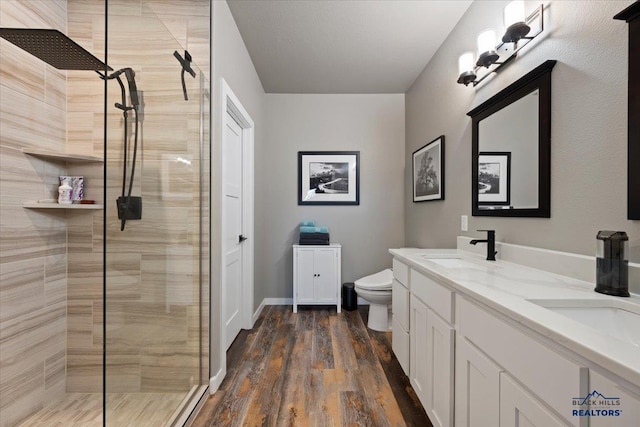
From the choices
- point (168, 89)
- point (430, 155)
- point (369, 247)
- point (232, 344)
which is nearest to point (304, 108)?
point (430, 155)

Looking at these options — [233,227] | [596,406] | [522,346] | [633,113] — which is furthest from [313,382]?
[633,113]

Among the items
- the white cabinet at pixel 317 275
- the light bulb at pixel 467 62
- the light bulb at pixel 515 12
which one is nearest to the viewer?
the light bulb at pixel 515 12

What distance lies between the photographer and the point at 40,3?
1619 mm

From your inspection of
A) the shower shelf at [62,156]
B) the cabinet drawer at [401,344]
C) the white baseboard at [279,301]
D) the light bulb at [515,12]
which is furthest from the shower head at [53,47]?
the white baseboard at [279,301]

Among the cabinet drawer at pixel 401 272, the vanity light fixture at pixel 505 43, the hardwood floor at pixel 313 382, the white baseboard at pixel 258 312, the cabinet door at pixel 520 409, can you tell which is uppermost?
the vanity light fixture at pixel 505 43

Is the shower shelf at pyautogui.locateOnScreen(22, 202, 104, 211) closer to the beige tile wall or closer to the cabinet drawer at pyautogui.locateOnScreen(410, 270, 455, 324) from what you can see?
the beige tile wall

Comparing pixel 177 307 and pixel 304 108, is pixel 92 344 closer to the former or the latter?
pixel 177 307

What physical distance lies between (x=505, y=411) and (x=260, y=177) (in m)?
2.95

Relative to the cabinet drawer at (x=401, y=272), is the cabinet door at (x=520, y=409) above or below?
below

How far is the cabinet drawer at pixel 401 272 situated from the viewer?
6.16ft

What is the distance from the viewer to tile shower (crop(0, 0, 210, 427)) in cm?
123

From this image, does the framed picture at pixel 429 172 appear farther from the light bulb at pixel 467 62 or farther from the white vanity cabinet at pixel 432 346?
the white vanity cabinet at pixel 432 346

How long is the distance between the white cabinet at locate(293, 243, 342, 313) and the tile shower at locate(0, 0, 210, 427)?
1.57m

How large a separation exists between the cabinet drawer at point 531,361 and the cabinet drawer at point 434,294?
17 cm
